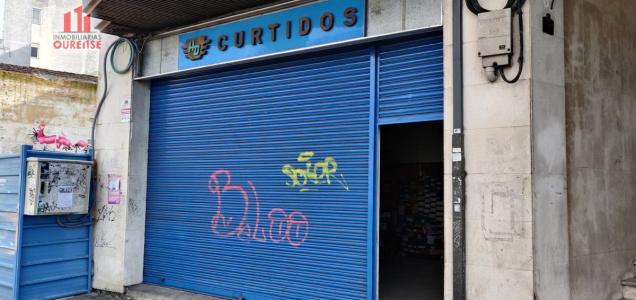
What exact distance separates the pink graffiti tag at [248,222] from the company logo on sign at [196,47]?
1.83m

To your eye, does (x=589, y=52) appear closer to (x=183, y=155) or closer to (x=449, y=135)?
(x=449, y=135)

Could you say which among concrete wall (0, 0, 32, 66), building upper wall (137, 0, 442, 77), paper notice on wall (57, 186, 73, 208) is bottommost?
paper notice on wall (57, 186, 73, 208)

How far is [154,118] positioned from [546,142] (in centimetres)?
648

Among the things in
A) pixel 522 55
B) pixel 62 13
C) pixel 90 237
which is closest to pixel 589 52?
pixel 522 55

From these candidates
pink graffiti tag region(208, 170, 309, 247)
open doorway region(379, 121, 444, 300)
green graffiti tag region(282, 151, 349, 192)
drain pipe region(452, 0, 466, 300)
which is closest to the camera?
drain pipe region(452, 0, 466, 300)

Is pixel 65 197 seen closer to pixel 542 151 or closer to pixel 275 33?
pixel 275 33

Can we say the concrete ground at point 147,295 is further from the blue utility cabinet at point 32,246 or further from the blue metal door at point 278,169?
the blue utility cabinet at point 32,246

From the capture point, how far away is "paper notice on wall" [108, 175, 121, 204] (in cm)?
896

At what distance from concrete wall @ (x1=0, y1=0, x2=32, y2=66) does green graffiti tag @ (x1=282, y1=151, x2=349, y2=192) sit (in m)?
28.9

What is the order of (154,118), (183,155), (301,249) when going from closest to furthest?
(301,249)
(183,155)
(154,118)

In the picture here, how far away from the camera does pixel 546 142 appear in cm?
519

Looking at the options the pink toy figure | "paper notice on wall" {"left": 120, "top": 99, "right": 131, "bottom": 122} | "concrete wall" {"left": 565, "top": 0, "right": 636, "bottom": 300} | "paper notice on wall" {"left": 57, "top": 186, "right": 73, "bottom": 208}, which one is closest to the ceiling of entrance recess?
"paper notice on wall" {"left": 120, "top": 99, "right": 131, "bottom": 122}

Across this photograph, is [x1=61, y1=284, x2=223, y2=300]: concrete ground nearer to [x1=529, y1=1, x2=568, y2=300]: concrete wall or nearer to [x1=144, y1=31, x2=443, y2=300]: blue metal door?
[x1=144, y1=31, x2=443, y2=300]: blue metal door

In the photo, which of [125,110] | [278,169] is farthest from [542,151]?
[125,110]
